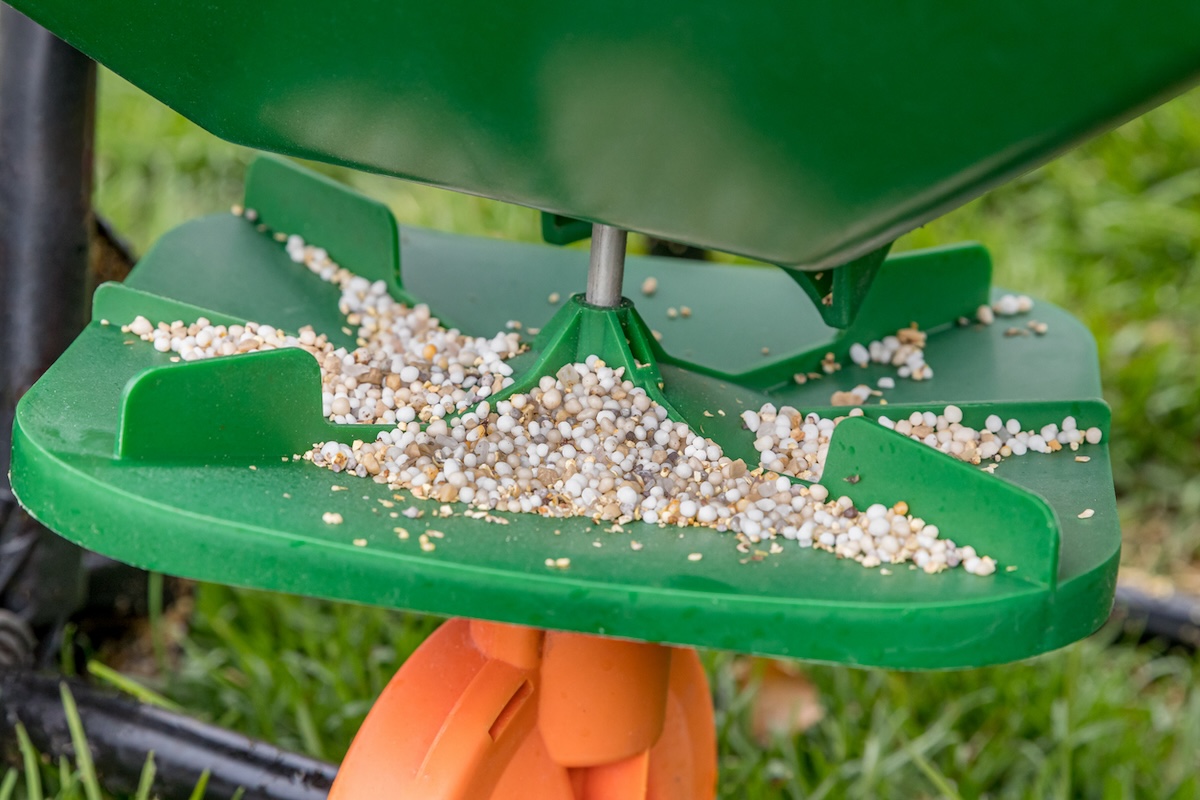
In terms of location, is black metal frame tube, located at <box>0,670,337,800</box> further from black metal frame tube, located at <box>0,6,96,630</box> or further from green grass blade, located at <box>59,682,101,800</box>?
black metal frame tube, located at <box>0,6,96,630</box>

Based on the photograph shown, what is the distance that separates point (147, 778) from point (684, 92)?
31.3 inches

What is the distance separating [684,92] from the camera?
2.16 ft

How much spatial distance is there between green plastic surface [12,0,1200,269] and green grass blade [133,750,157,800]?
1.99 feet

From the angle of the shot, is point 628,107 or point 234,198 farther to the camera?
point 234,198

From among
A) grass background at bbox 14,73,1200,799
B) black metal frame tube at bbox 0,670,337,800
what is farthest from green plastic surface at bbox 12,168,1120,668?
grass background at bbox 14,73,1200,799

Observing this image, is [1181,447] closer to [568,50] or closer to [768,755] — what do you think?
[768,755]

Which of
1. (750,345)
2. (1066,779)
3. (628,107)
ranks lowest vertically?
(1066,779)

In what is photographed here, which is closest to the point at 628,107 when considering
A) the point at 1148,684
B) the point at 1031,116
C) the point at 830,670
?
the point at 1031,116

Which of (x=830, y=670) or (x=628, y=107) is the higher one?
(x=628, y=107)

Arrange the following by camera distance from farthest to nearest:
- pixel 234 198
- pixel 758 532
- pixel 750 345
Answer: pixel 234 198, pixel 750 345, pixel 758 532

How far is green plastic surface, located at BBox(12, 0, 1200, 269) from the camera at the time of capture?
0.60 metres

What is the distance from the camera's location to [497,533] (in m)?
0.72

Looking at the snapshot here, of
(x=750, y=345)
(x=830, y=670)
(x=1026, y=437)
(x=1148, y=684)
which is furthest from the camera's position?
(x=1148, y=684)

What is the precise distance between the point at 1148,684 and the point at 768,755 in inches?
25.8
